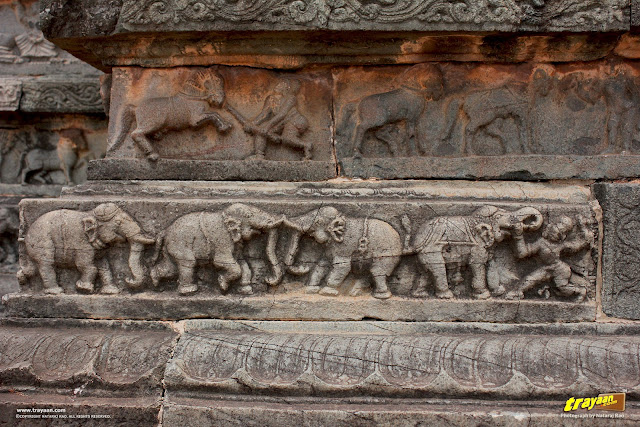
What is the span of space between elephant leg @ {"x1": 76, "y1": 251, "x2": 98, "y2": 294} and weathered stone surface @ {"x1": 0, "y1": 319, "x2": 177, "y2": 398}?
25 cm

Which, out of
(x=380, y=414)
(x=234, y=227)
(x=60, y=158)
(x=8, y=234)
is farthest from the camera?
(x=60, y=158)

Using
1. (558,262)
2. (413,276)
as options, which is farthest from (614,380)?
(413,276)

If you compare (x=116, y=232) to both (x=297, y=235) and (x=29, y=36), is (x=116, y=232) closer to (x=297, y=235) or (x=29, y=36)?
(x=297, y=235)

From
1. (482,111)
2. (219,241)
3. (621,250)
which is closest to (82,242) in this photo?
(219,241)

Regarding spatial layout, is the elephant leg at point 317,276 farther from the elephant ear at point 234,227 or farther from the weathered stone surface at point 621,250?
the weathered stone surface at point 621,250

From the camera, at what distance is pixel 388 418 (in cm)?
273

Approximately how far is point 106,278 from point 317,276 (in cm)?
121

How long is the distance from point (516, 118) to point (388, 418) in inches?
77.3

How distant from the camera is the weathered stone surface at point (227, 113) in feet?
11.5

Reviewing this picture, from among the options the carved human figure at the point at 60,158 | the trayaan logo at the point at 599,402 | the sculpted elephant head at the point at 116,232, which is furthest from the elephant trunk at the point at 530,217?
the carved human figure at the point at 60,158

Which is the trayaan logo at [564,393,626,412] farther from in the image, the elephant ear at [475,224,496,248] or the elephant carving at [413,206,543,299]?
the elephant ear at [475,224,496,248]

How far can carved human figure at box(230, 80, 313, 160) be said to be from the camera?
351 cm

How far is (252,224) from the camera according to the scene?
314 centimetres

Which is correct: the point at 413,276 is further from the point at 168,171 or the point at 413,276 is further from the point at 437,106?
the point at 168,171
